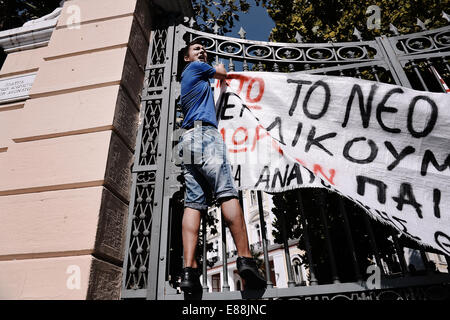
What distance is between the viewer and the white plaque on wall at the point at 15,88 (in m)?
3.44

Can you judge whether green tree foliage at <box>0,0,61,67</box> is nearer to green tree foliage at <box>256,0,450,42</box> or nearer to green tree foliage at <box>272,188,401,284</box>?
green tree foliage at <box>256,0,450,42</box>

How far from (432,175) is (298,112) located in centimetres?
129

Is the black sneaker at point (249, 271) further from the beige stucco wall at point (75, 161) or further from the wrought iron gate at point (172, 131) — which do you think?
the beige stucco wall at point (75, 161)

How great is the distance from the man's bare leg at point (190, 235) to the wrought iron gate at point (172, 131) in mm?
330

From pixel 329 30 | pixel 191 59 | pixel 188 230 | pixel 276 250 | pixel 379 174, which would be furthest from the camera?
pixel 276 250

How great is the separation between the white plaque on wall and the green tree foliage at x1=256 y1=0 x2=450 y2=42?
5.89m

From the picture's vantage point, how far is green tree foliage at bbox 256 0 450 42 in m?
5.81

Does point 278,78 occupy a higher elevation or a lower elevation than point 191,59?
lower

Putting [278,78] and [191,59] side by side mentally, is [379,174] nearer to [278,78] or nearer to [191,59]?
[278,78]

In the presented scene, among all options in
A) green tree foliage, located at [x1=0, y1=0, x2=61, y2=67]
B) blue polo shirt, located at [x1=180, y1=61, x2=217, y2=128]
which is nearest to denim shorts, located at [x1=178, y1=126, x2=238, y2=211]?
blue polo shirt, located at [x1=180, y1=61, x2=217, y2=128]

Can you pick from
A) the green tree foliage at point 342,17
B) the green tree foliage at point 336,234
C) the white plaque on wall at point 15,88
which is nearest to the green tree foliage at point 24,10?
the white plaque on wall at point 15,88
